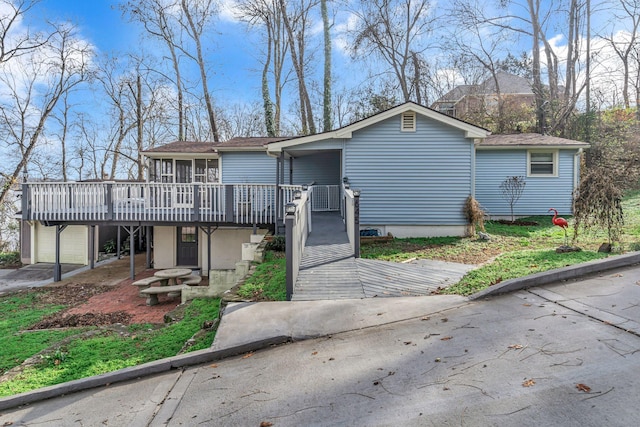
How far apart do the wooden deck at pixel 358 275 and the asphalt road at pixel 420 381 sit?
1.42 metres

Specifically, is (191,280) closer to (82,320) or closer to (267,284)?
(82,320)

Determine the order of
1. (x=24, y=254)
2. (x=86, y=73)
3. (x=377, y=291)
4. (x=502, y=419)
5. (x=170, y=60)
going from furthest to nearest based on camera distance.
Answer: (x=170, y=60) → (x=86, y=73) → (x=24, y=254) → (x=377, y=291) → (x=502, y=419)

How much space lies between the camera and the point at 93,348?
5.54 m

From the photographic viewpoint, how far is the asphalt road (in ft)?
8.74

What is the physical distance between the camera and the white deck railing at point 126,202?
12172mm

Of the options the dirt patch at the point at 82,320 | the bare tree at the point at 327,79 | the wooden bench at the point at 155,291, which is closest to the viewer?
the dirt patch at the point at 82,320

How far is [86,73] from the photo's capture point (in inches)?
892

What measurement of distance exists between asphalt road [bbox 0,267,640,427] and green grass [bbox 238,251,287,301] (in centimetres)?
183

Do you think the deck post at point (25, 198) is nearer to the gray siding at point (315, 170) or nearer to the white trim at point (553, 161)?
the gray siding at point (315, 170)

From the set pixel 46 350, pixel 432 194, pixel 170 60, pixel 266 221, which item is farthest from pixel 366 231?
pixel 170 60

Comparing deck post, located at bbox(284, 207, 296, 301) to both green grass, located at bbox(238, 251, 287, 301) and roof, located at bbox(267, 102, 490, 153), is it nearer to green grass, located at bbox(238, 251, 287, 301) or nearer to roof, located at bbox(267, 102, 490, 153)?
green grass, located at bbox(238, 251, 287, 301)

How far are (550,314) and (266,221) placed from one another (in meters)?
8.96

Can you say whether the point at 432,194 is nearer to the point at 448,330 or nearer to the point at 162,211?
the point at 448,330

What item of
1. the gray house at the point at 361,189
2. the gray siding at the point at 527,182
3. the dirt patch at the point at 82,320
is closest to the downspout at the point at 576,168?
the gray siding at the point at 527,182
